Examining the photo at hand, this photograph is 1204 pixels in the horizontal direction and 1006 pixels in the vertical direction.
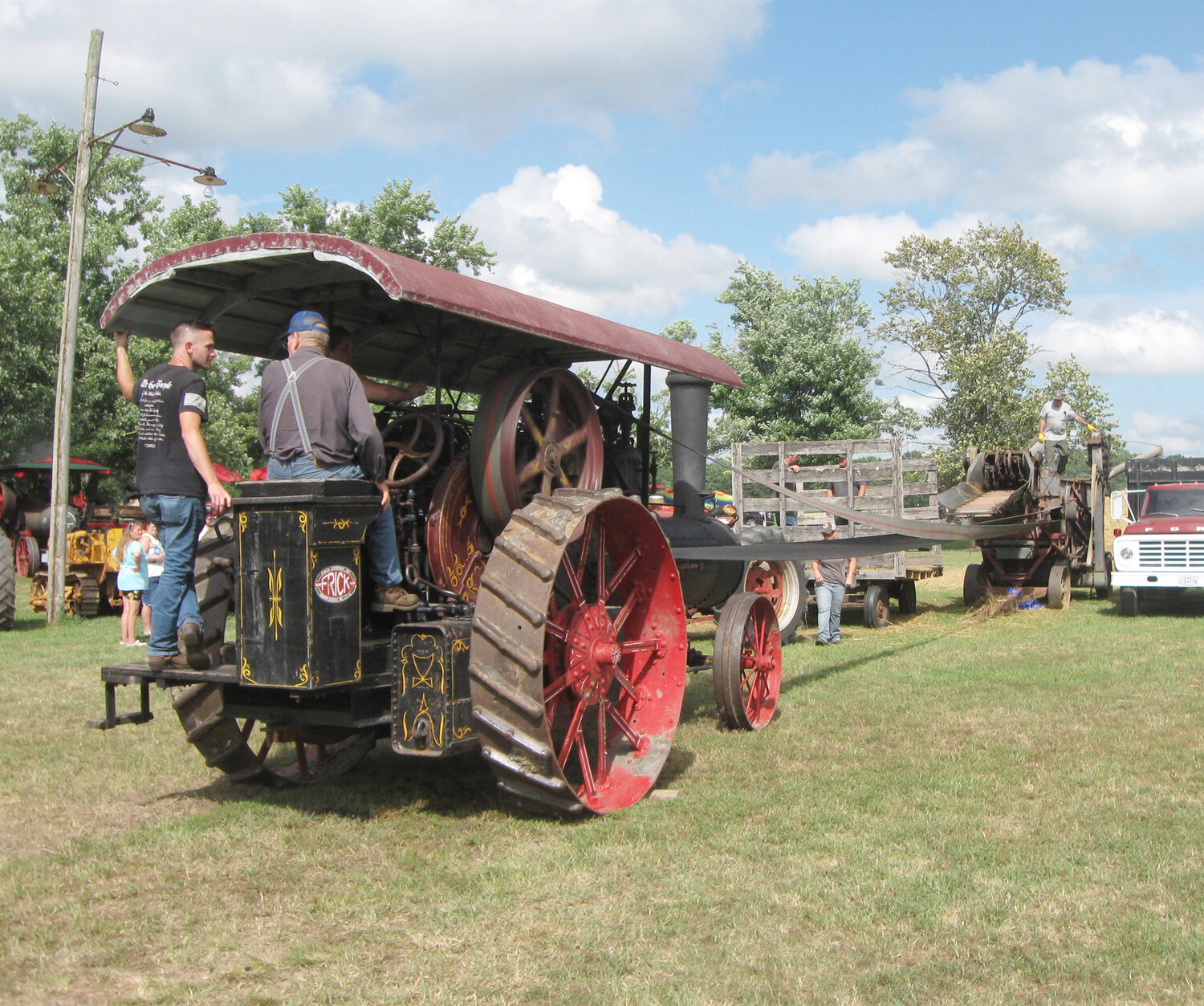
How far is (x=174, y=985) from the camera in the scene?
324cm

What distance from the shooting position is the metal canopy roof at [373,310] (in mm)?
4402

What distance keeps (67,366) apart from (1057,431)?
12884 mm

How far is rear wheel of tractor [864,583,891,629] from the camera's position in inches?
503

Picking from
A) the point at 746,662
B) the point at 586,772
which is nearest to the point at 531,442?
the point at 586,772

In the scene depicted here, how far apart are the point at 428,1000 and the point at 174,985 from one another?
77 centimetres

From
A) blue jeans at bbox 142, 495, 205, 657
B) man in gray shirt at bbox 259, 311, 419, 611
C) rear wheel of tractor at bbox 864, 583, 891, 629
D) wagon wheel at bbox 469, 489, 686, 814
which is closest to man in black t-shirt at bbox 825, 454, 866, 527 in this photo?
rear wheel of tractor at bbox 864, 583, 891, 629

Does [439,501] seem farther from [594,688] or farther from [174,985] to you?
[174,985]

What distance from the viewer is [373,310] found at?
18.4ft

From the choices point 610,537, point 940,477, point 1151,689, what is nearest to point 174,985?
point 610,537

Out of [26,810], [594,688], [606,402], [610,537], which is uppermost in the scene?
[606,402]

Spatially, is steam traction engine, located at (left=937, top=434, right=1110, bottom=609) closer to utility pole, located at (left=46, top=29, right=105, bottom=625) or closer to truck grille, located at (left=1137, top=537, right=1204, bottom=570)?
truck grille, located at (left=1137, top=537, right=1204, bottom=570)

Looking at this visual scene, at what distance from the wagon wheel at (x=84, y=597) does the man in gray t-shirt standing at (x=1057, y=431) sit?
12926 millimetres

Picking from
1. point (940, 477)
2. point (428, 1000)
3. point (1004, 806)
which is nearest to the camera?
point (428, 1000)

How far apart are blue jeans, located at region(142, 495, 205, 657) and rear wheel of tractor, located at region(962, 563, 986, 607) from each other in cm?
1194
